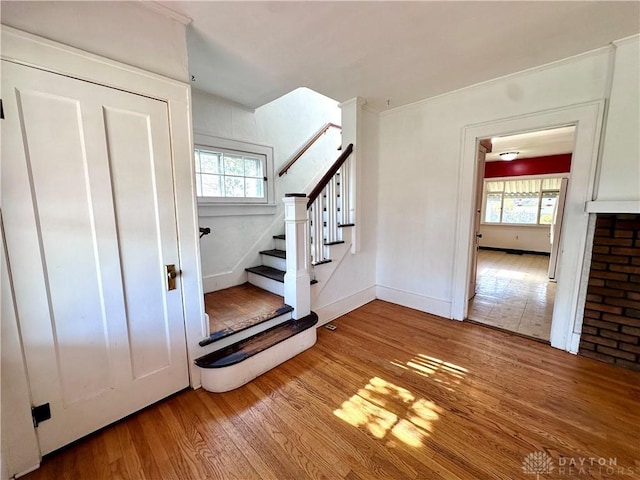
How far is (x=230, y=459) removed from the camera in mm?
1397

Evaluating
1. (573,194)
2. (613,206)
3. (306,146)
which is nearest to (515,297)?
(573,194)

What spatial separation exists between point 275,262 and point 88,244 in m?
1.92

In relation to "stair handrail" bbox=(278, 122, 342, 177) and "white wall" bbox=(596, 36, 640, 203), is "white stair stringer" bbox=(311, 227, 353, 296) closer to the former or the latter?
"stair handrail" bbox=(278, 122, 342, 177)

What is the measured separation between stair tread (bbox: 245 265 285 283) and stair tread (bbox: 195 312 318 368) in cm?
53

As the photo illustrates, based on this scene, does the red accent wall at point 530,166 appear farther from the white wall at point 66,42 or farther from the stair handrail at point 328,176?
the white wall at point 66,42

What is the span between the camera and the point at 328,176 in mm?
2785

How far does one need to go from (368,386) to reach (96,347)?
1.79 meters

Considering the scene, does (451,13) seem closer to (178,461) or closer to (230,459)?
(230,459)

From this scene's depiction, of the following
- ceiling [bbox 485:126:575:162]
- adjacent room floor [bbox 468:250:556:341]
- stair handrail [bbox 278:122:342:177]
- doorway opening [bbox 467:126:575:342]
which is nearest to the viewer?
adjacent room floor [bbox 468:250:556:341]

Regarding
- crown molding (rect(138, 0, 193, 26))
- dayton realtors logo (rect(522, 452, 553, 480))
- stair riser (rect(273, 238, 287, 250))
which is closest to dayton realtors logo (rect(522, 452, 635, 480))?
dayton realtors logo (rect(522, 452, 553, 480))

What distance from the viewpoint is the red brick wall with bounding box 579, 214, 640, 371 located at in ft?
6.70

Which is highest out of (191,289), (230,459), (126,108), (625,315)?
(126,108)

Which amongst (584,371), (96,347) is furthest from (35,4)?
(584,371)

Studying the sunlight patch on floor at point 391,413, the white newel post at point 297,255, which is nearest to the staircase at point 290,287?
the white newel post at point 297,255
